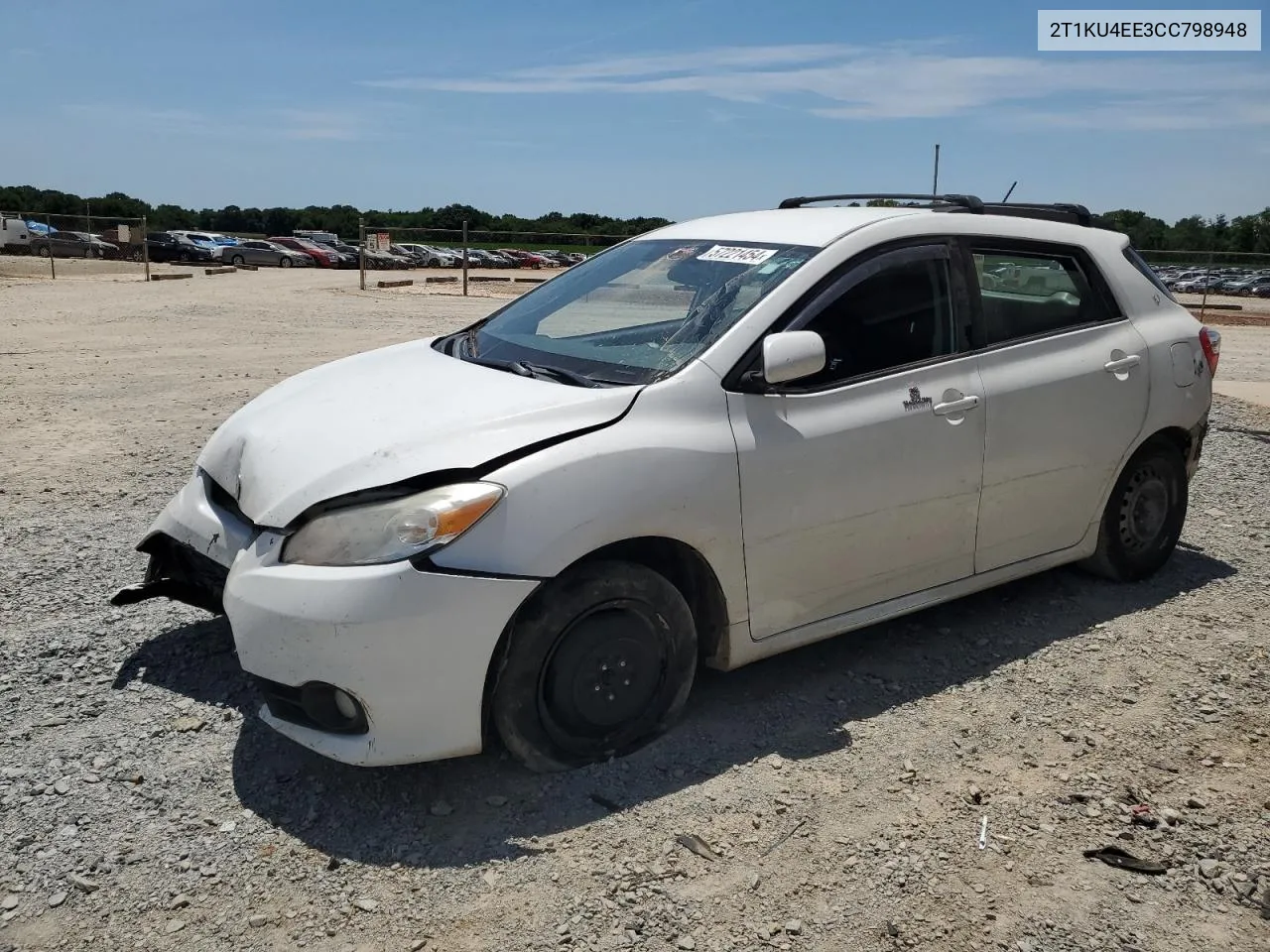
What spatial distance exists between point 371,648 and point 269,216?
326 feet

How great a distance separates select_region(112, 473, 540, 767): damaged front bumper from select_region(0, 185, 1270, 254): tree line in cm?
4698

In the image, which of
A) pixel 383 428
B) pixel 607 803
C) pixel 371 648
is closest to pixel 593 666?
pixel 607 803

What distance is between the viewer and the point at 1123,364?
4.82m

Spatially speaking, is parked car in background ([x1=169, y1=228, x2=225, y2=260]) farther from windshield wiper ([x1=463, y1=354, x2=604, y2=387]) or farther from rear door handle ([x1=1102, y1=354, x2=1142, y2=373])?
rear door handle ([x1=1102, y1=354, x2=1142, y2=373])

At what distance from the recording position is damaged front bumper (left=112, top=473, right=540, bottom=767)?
305 cm

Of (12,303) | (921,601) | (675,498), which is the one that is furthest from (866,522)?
(12,303)

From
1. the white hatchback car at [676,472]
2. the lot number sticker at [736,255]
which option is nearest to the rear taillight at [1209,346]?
the white hatchback car at [676,472]

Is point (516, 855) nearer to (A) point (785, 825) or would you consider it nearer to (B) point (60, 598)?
(A) point (785, 825)

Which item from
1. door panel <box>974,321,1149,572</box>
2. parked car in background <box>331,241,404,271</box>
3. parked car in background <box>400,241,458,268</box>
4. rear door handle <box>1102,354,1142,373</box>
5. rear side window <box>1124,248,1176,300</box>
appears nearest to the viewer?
door panel <box>974,321,1149,572</box>

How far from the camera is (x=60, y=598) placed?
4.82 m

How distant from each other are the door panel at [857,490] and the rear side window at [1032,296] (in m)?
0.32

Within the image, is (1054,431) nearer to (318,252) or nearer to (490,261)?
(318,252)

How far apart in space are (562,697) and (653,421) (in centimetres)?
90

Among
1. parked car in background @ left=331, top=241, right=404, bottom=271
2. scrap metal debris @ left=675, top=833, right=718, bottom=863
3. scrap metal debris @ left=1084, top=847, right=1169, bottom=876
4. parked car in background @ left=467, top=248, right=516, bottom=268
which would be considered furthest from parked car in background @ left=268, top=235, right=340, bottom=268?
scrap metal debris @ left=1084, top=847, right=1169, bottom=876
